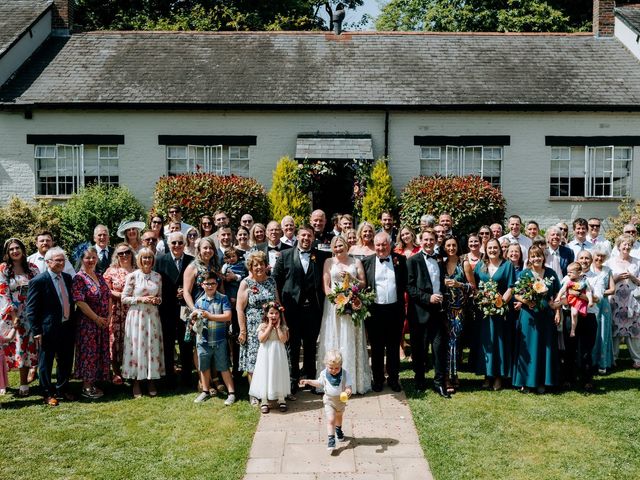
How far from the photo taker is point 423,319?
7.98 meters

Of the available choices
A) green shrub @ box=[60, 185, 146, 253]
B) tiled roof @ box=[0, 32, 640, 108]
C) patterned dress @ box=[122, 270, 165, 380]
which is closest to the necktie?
patterned dress @ box=[122, 270, 165, 380]

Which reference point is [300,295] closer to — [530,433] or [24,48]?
[530,433]

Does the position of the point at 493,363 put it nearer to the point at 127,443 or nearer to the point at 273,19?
the point at 127,443

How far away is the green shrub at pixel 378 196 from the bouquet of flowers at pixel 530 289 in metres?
7.33

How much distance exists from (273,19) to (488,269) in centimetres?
2264

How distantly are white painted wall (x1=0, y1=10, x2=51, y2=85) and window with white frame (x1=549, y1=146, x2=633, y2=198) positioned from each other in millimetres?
14352

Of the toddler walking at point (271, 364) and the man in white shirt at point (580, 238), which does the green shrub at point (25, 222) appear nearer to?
the toddler walking at point (271, 364)

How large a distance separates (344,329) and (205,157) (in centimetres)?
994

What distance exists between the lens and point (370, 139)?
16.2 m

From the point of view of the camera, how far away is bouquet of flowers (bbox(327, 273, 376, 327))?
7621mm

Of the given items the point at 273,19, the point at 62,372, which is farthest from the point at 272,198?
the point at 273,19

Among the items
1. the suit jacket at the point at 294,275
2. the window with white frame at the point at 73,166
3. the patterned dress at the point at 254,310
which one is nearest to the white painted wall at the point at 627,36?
the suit jacket at the point at 294,275

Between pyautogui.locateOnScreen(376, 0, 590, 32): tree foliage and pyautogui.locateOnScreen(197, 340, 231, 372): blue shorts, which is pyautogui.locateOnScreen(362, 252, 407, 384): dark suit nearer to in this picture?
pyautogui.locateOnScreen(197, 340, 231, 372): blue shorts

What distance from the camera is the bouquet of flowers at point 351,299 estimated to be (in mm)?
7621
